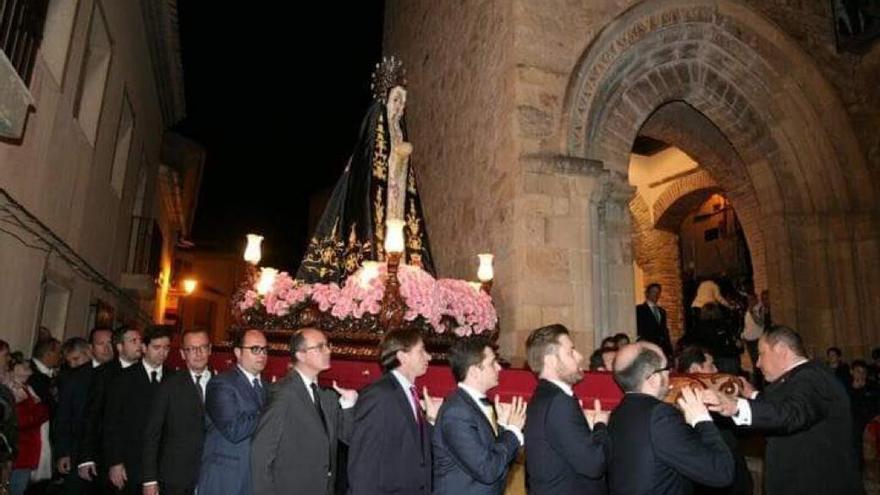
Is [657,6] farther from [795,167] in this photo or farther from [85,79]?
[85,79]

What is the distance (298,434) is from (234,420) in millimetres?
485

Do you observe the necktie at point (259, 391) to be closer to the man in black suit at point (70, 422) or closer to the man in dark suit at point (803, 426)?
the man in black suit at point (70, 422)

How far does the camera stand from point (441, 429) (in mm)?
3061

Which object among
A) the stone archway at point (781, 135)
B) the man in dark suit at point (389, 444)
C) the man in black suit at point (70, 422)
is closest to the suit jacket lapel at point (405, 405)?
the man in dark suit at point (389, 444)

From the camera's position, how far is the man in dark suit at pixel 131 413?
428 centimetres

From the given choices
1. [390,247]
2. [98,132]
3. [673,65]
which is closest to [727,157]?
[673,65]

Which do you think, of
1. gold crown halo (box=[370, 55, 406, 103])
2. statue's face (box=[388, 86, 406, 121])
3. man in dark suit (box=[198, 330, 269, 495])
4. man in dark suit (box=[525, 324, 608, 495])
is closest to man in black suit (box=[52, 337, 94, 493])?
man in dark suit (box=[198, 330, 269, 495])

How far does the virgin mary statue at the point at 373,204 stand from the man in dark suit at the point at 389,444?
3.03m

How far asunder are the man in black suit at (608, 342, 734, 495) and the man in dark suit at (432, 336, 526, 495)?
1.68ft

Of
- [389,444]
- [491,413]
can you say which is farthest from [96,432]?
[491,413]

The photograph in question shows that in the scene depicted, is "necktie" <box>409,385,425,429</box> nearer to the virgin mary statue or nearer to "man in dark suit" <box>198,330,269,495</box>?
"man in dark suit" <box>198,330,269,495</box>

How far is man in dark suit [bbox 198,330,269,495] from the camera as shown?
3.52m

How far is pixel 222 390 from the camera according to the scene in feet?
11.7

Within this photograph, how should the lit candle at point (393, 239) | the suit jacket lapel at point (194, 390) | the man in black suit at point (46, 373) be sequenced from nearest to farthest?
the suit jacket lapel at point (194, 390) < the man in black suit at point (46, 373) < the lit candle at point (393, 239)
